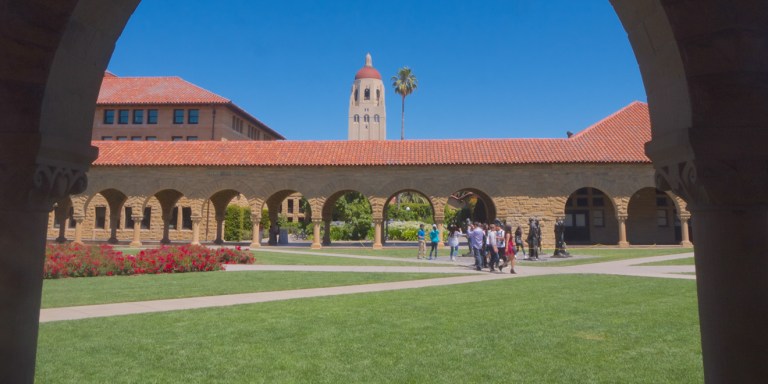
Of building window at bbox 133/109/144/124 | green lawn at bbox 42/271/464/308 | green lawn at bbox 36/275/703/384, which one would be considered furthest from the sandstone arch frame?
building window at bbox 133/109/144/124

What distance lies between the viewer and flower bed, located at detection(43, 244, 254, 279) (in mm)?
13445

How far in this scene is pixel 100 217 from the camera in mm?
40312

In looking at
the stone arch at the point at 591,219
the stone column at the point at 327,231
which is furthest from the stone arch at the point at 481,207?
the stone column at the point at 327,231

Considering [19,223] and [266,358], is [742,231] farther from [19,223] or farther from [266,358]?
[266,358]

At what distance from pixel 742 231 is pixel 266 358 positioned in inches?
177

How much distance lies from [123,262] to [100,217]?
101 feet

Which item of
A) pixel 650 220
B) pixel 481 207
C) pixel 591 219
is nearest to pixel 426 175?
pixel 591 219

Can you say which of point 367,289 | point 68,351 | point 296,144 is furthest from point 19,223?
point 296,144

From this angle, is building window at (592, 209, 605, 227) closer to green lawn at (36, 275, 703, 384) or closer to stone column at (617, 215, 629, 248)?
stone column at (617, 215, 629, 248)

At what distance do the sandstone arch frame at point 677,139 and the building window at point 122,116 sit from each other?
47.4 m

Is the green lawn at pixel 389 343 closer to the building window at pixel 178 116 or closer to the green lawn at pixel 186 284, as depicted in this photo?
the green lawn at pixel 186 284

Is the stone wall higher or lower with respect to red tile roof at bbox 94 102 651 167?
lower

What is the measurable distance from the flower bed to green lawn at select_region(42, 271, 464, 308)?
0.83m

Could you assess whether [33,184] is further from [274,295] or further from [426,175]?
[426,175]
